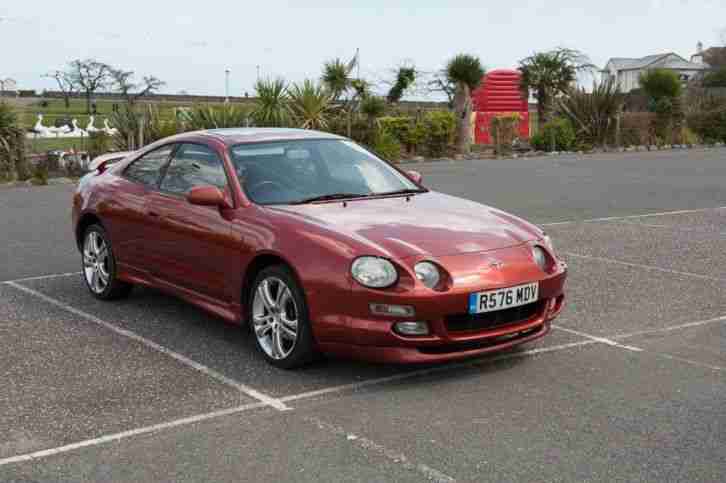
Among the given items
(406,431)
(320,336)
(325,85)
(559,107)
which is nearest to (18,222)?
(320,336)

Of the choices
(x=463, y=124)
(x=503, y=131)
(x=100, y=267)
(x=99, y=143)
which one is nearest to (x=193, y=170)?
(x=100, y=267)

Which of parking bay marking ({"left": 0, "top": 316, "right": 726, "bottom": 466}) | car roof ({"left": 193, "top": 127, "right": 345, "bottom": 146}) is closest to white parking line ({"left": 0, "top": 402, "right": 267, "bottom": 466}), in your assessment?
parking bay marking ({"left": 0, "top": 316, "right": 726, "bottom": 466})

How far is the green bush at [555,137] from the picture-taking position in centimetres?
3136

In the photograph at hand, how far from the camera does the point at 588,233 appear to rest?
39.8ft

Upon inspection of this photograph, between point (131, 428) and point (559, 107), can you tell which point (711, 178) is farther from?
point (131, 428)

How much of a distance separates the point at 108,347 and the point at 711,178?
55.7 feet

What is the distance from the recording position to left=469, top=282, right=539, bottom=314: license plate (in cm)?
577

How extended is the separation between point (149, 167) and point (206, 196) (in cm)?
146

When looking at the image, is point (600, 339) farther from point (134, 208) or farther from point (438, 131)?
point (438, 131)

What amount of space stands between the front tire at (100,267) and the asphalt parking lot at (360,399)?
0.12m

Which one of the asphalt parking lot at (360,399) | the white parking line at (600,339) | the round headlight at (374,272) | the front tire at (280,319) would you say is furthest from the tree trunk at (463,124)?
the round headlight at (374,272)

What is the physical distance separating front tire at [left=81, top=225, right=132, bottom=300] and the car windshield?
1.66 metres

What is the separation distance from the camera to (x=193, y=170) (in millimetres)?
7352

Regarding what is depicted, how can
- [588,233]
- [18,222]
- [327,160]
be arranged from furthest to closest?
[18,222]
[588,233]
[327,160]
